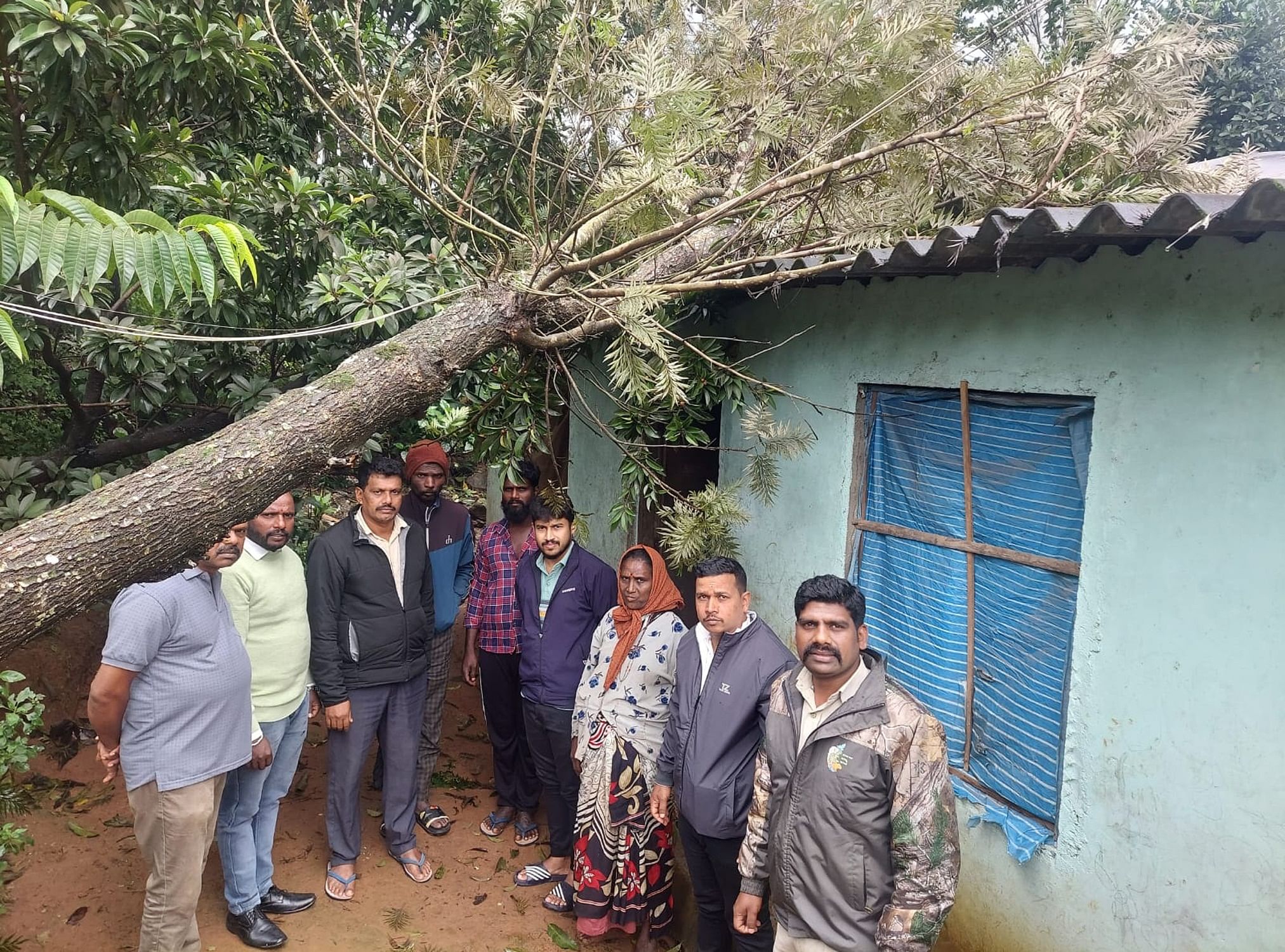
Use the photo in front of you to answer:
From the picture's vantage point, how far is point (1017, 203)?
3713mm

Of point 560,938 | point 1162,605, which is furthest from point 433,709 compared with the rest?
point 1162,605

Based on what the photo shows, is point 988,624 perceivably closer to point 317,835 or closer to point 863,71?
point 863,71

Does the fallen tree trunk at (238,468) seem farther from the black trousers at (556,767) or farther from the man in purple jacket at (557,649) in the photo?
the black trousers at (556,767)

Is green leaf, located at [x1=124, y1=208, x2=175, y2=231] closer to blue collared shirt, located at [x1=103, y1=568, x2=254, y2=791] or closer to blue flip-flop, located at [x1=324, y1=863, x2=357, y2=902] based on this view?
blue collared shirt, located at [x1=103, y1=568, x2=254, y2=791]

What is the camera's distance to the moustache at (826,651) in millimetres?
2457

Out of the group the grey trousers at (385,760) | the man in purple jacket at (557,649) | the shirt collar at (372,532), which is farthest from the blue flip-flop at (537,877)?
the shirt collar at (372,532)

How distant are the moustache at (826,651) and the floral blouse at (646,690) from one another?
119cm

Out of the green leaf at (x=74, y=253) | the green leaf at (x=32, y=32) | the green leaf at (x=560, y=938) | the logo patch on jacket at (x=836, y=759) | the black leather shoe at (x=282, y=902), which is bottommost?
the green leaf at (x=560, y=938)

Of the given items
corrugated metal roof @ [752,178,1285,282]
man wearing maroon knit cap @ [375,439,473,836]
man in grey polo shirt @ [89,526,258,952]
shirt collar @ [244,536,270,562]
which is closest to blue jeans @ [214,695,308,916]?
man in grey polo shirt @ [89,526,258,952]

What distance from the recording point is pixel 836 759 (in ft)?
7.84

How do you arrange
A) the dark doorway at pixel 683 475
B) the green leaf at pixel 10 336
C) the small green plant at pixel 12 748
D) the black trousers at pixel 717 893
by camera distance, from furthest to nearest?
the dark doorway at pixel 683 475
the black trousers at pixel 717 893
the small green plant at pixel 12 748
the green leaf at pixel 10 336

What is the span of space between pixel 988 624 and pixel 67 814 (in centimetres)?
504

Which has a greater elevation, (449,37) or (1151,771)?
(449,37)

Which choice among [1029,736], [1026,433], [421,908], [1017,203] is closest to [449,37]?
[1017,203]
